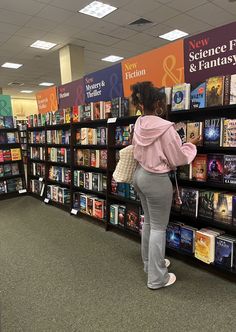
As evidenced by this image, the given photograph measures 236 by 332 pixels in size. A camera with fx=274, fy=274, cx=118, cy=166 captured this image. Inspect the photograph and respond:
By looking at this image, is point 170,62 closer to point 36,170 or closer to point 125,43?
point 36,170

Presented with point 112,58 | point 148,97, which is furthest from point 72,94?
point 112,58

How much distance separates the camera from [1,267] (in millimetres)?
2791

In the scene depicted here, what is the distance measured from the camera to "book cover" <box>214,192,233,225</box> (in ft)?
7.75

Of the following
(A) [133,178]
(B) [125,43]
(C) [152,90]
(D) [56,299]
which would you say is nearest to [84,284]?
(D) [56,299]

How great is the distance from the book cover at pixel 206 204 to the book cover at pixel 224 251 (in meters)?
0.23

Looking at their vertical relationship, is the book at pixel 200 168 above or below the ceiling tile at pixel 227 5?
below

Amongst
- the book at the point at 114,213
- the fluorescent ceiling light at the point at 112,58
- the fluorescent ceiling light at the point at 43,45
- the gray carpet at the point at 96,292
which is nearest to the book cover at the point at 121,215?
the book at the point at 114,213

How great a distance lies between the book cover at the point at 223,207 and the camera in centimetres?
236

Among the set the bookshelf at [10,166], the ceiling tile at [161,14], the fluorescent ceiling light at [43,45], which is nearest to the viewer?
the ceiling tile at [161,14]

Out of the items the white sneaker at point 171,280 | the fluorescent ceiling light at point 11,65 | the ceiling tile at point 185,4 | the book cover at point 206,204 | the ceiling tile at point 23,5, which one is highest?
the ceiling tile at point 185,4

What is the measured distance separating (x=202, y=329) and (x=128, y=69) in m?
3.03

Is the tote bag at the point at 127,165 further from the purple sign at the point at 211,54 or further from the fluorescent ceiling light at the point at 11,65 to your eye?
the fluorescent ceiling light at the point at 11,65

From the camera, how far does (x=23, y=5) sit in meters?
4.83

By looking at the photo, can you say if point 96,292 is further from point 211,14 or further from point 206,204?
point 211,14
